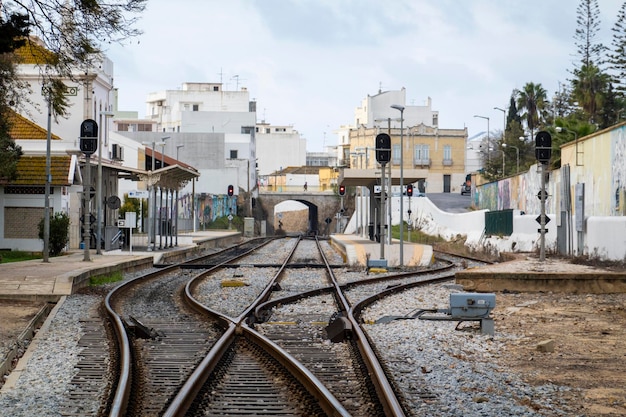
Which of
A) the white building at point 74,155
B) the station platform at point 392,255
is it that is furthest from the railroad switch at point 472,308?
the station platform at point 392,255

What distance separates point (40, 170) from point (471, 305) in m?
25.6

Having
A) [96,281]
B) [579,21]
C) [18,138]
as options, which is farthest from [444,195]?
[96,281]

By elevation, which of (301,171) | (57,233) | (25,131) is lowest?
(57,233)

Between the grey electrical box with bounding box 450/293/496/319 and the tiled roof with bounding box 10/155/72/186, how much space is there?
24247mm

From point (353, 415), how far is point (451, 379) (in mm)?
2048

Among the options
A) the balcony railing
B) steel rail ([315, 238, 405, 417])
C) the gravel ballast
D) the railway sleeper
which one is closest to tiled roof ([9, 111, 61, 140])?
the gravel ballast

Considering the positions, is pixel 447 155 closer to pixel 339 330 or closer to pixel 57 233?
pixel 57 233

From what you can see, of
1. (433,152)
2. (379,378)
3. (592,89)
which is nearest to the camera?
(379,378)

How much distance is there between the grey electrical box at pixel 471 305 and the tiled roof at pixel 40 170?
24247 millimetres

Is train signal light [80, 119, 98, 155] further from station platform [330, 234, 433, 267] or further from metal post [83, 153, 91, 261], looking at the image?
station platform [330, 234, 433, 267]

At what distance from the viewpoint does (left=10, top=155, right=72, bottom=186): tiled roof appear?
35000 mm

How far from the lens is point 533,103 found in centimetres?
8438

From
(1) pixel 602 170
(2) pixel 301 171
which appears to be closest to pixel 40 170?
(1) pixel 602 170

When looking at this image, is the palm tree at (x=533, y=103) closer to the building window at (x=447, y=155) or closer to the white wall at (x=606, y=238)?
the building window at (x=447, y=155)
